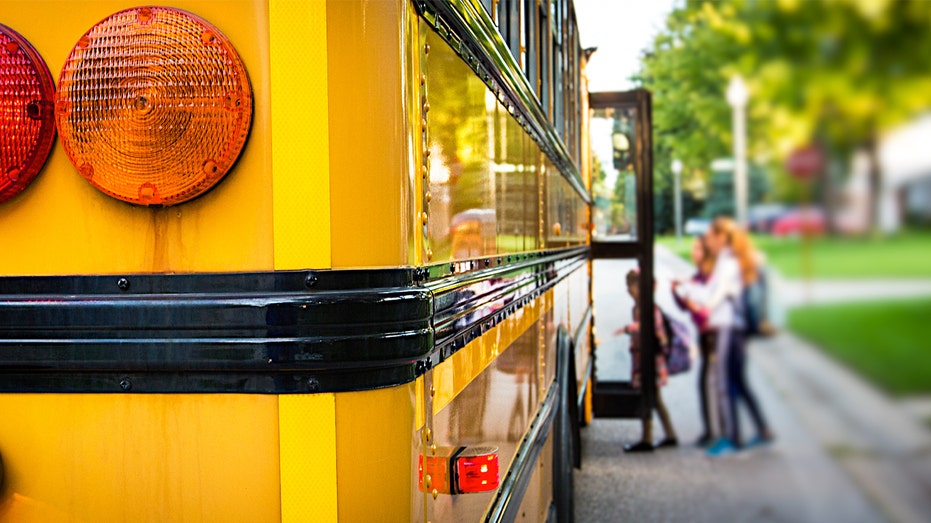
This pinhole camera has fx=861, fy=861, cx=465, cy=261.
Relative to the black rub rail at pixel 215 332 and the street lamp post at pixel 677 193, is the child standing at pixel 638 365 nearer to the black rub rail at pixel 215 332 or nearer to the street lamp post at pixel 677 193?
the black rub rail at pixel 215 332

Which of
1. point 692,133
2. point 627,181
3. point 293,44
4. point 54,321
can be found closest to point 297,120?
point 293,44

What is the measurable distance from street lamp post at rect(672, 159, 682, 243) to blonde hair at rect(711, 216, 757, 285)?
0.17 m

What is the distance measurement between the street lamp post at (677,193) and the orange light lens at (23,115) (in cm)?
90

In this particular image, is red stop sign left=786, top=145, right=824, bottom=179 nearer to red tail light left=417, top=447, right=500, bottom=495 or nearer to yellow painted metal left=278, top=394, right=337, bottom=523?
yellow painted metal left=278, top=394, right=337, bottom=523

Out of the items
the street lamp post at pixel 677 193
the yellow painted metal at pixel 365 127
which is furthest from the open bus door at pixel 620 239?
the street lamp post at pixel 677 193

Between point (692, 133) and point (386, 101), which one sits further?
point (386, 101)

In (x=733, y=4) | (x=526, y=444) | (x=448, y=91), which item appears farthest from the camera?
(x=526, y=444)

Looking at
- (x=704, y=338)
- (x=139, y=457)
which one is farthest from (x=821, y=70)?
(x=139, y=457)

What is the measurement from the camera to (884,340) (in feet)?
1.18

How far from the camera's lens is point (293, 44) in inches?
46.3

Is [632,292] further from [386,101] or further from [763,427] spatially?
[763,427]

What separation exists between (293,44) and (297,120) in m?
0.10

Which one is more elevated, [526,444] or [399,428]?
[399,428]

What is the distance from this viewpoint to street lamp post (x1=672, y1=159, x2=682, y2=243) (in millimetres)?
740
